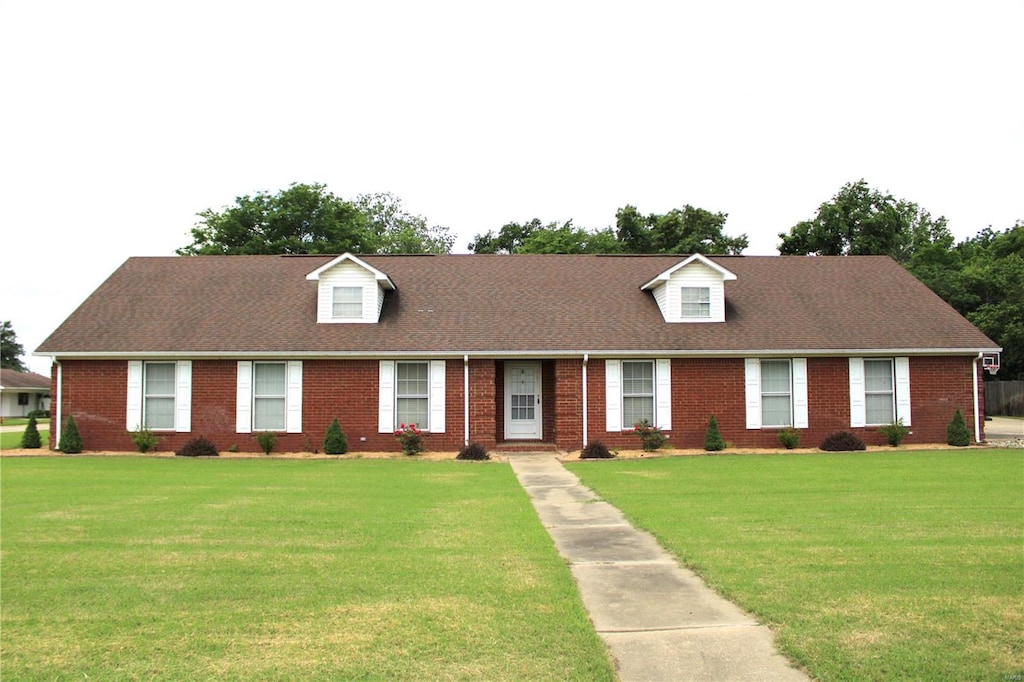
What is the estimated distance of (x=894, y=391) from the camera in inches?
856

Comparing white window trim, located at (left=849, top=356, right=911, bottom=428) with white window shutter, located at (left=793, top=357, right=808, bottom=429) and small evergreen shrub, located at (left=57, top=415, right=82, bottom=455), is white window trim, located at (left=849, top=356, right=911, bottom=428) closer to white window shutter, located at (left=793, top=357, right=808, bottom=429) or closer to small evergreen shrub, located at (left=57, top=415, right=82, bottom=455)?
white window shutter, located at (left=793, top=357, right=808, bottom=429)

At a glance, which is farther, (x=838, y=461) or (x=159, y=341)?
(x=159, y=341)

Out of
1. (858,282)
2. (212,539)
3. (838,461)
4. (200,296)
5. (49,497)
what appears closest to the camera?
(212,539)

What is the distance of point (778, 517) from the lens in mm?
10094

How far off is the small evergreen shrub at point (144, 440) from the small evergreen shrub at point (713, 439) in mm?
14275

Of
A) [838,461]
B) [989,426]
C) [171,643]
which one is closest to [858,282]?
[838,461]

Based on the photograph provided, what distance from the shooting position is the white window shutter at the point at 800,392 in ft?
70.5

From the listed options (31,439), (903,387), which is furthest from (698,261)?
(31,439)

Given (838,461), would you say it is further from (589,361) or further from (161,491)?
(161,491)

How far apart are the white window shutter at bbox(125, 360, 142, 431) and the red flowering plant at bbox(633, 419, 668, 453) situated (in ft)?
43.0

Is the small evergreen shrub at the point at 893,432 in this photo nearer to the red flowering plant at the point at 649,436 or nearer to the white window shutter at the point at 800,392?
the white window shutter at the point at 800,392

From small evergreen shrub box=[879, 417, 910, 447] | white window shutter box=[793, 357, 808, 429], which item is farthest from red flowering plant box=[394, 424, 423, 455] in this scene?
small evergreen shrub box=[879, 417, 910, 447]

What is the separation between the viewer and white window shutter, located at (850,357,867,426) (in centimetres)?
2158

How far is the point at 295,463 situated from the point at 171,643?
43.9 ft
